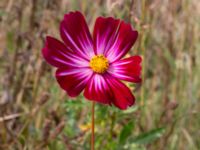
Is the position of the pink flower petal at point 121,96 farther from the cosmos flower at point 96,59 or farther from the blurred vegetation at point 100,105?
the blurred vegetation at point 100,105

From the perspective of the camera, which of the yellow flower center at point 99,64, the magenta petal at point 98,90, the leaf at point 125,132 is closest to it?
the magenta petal at point 98,90

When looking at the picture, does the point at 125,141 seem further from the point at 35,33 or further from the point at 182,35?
the point at 182,35

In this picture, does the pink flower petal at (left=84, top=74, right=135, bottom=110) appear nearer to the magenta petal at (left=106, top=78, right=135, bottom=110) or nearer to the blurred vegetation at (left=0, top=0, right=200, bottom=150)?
the magenta petal at (left=106, top=78, right=135, bottom=110)

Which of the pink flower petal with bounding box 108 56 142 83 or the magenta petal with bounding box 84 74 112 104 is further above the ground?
the pink flower petal with bounding box 108 56 142 83

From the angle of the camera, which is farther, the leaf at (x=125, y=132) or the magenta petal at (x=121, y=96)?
the leaf at (x=125, y=132)

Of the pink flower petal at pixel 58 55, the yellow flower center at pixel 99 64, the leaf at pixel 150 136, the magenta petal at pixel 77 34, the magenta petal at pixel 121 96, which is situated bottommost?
the leaf at pixel 150 136

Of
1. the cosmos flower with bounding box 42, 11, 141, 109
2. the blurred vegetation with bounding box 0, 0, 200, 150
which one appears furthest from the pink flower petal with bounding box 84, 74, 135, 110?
the blurred vegetation with bounding box 0, 0, 200, 150

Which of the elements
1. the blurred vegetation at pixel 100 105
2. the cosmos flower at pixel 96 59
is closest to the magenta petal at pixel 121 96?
the cosmos flower at pixel 96 59

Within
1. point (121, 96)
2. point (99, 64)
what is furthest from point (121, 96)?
point (99, 64)
